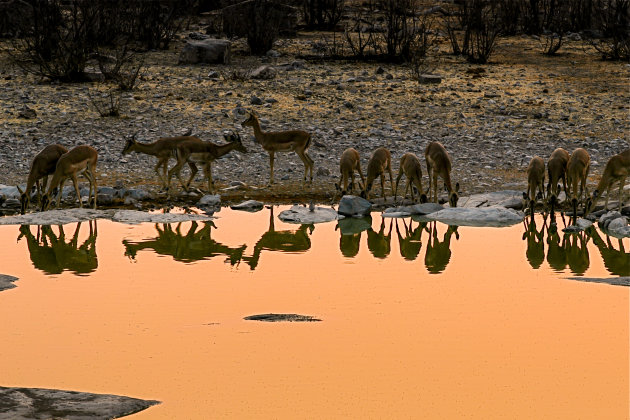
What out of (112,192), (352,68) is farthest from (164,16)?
(112,192)

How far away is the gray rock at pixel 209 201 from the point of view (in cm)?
1445

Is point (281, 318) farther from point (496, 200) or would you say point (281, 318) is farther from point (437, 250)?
point (496, 200)

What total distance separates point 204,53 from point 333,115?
4575 mm

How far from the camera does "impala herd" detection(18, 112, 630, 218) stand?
44.8ft

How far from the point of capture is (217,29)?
85.8 feet

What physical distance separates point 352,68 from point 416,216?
8955 millimetres

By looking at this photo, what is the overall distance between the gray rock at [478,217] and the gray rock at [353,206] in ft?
2.63

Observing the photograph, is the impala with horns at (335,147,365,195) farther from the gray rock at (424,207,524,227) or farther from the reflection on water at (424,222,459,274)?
the reflection on water at (424,222,459,274)

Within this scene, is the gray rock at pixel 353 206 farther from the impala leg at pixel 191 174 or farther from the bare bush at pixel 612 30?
the bare bush at pixel 612 30

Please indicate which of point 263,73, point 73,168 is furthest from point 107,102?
point 73,168

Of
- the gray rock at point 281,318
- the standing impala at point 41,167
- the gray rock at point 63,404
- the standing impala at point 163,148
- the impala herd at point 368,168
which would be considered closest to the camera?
the gray rock at point 63,404

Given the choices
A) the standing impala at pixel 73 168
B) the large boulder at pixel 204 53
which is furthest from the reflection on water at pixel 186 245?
the large boulder at pixel 204 53

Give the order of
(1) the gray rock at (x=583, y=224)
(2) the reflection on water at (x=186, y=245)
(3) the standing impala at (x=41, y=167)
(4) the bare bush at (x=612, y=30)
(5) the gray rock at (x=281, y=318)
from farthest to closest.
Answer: (4) the bare bush at (x=612, y=30)
(3) the standing impala at (x=41, y=167)
(1) the gray rock at (x=583, y=224)
(2) the reflection on water at (x=186, y=245)
(5) the gray rock at (x=281, y=318)

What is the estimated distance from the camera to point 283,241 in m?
12.4
